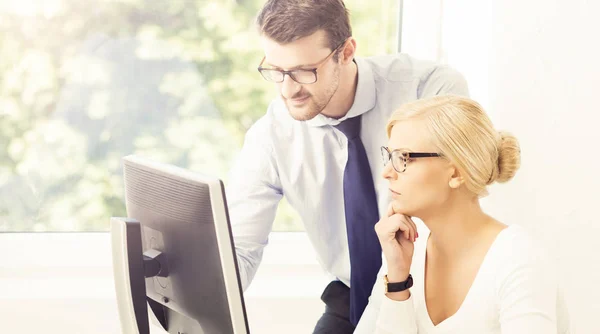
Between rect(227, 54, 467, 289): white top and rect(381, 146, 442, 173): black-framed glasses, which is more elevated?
rect(381, 146, 442, 173): black-framed glasses

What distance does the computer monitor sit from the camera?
4.06 feet

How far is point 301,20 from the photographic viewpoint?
Result: 1.75 m

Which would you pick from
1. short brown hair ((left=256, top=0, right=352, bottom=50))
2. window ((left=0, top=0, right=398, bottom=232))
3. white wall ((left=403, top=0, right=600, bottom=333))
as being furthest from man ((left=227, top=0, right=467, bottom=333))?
window ((left=0, top=0, right=398, bottom=232))

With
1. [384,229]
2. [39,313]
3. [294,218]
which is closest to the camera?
[384,229]

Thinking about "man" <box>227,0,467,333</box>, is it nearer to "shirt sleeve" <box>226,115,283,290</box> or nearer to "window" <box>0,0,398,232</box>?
"shirt sleeve" <box>226,115,283,290</box>

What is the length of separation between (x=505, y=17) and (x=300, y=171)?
2.74 ft

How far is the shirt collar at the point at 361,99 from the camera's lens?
6.21 ft

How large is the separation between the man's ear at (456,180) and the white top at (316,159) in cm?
49

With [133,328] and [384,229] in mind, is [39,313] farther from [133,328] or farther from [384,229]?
[384,229]

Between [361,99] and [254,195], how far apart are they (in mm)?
417

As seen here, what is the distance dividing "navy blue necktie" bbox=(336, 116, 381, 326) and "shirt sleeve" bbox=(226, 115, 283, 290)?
23 cm

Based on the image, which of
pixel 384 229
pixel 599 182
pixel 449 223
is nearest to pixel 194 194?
pixel 384 229

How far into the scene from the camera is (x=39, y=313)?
7.84ft

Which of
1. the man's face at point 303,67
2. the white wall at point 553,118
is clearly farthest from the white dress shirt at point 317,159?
the white wall at point 553,118
